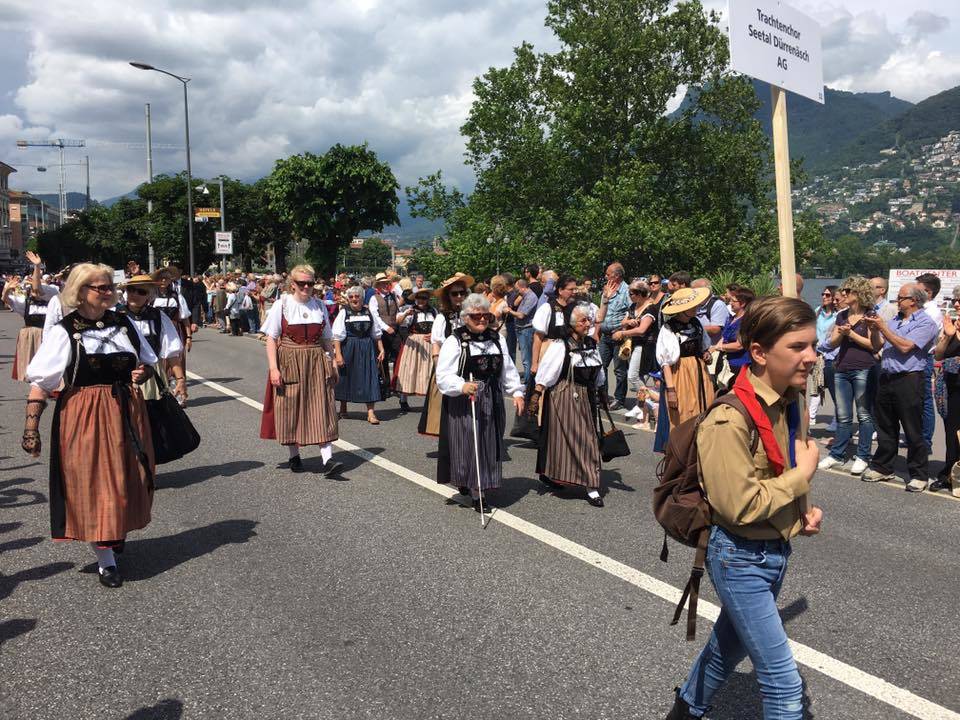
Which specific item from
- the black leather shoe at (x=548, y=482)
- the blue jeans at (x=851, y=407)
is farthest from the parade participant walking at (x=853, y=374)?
the black leather shoe at (x=548, y=482)

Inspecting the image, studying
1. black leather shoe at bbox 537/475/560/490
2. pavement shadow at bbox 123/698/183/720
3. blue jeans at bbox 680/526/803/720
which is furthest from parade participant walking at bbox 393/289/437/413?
blue jeans at bbox 680/526/803/720

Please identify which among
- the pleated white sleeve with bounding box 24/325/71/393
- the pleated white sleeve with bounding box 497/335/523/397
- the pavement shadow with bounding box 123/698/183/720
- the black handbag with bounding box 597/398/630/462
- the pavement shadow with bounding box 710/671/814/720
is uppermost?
the pleated white sleeve with bounding box 24/325/71/393

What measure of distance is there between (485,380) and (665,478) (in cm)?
368

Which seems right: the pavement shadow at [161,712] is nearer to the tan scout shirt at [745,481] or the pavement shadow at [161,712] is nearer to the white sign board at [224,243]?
the tan scout shirt at [745,481]

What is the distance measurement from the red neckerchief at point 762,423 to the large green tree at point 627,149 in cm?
2864

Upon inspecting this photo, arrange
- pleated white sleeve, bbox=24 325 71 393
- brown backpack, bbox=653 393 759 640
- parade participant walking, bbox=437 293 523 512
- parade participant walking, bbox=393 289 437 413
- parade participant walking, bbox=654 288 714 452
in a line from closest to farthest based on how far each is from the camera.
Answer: brown backpack, bbox=653 393 759 640 < pleated white sleeve, bbox=24 325 71 393 < parade participant walking, bbox=437 293 523 512 < parade participant walking, bbox=654 288 714 452 < parade participant walking, bbox=393 289 437 413

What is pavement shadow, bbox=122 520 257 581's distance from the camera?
523 cm

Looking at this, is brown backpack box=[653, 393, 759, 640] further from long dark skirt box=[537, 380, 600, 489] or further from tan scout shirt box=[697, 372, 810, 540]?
long dark skirt box=[537, 380, 600, 489]

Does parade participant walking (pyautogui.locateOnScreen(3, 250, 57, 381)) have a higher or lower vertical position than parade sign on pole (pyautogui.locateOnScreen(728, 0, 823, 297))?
lower

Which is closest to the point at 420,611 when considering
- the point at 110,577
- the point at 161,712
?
the point at 161,712

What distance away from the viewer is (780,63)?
4.67m

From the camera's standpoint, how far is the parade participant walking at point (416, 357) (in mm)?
11203

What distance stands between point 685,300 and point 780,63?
2806mm

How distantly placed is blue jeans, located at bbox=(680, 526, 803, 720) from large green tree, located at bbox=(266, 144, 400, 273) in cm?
4894
